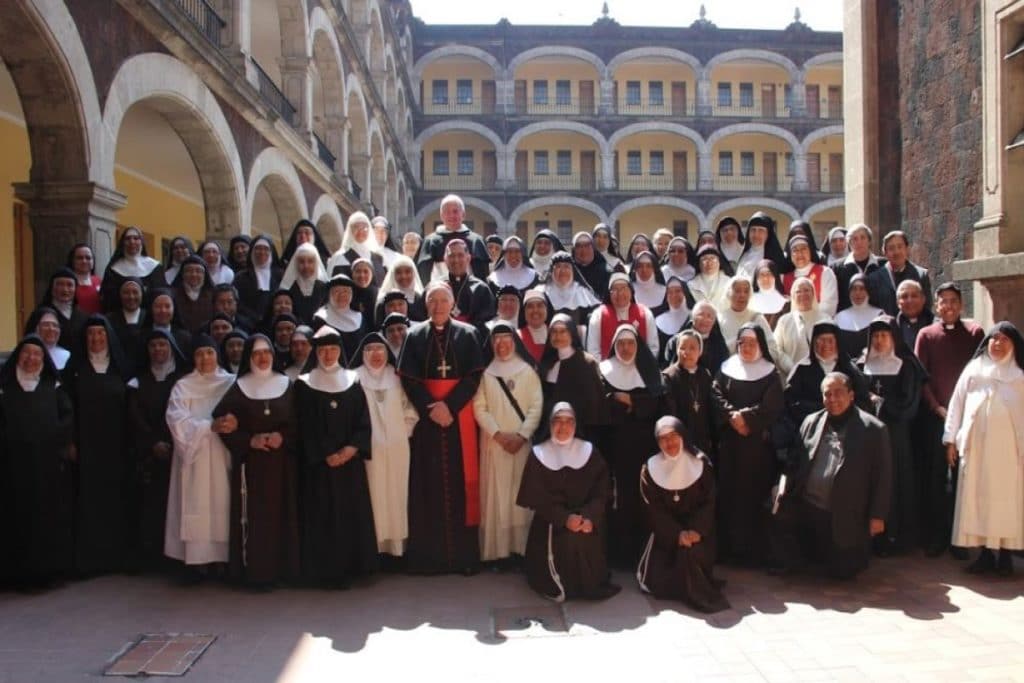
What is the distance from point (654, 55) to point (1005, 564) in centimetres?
3349

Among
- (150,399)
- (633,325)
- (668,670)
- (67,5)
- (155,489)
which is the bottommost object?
(668,670)

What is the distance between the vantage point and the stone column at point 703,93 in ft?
120

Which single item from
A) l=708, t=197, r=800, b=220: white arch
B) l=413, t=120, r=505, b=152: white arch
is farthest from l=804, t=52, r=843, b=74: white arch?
l=413, t=120, r=505, b=152: white arch

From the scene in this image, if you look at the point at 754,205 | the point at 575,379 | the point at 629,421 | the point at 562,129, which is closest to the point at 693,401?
the point at 629,421

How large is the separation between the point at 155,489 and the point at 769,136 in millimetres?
34324

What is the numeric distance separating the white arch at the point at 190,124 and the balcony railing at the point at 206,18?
0.93 meters

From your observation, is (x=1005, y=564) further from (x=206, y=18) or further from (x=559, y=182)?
(x=559, y=182)

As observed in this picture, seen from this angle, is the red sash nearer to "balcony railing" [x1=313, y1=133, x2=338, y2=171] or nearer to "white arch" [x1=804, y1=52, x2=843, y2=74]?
"balcony railing" [x1=313, y1=133, x2=338, y2=171]

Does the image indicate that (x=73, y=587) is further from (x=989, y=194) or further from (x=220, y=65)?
(x=989, y=194)

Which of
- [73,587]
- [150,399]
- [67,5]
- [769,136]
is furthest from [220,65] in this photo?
[769,136]

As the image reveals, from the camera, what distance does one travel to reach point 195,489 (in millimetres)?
5883

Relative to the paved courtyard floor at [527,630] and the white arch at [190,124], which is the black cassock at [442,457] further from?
the white arch at [190,124]

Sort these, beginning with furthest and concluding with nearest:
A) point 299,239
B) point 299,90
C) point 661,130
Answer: point 661,130, point 299,90, point 299,239

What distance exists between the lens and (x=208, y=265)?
26.0ft
